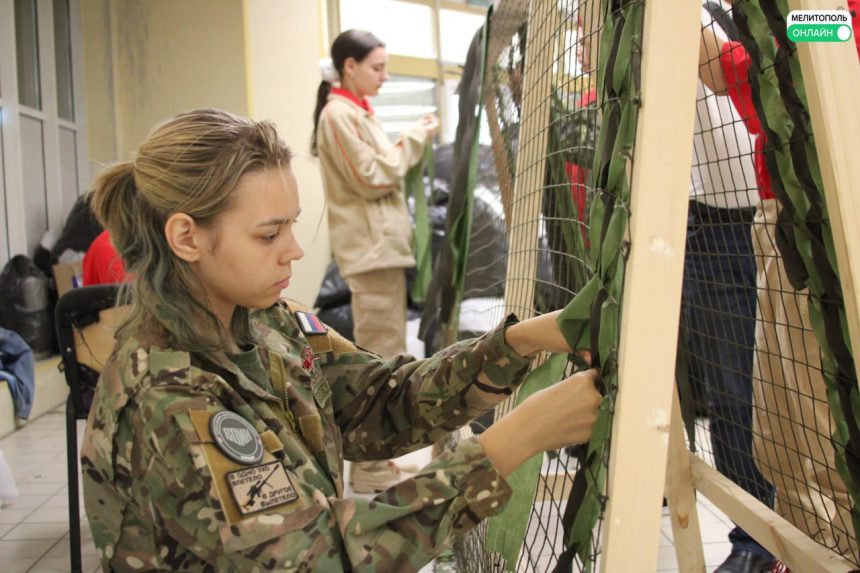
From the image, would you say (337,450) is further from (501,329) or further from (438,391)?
(501,329)

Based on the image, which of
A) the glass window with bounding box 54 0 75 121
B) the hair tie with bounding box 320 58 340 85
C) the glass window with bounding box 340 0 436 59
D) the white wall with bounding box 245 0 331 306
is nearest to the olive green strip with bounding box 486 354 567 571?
the hair tie with bounding box 320 58 340 85

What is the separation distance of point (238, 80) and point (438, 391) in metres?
4.16

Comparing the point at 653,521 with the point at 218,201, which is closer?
the point at 653,521

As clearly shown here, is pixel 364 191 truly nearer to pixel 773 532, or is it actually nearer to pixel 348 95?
pixel 348 95

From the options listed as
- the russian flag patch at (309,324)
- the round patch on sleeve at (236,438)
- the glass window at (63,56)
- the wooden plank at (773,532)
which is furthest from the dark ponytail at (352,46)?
the glass window at (63,56)

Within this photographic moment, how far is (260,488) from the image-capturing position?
89cm

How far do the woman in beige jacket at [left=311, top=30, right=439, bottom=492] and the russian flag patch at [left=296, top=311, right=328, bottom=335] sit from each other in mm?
1619

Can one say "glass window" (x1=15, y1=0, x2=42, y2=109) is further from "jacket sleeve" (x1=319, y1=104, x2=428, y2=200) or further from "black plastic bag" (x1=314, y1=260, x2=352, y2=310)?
"jacket sleeve" (x1=319, y1=104, x2=428, y2=200)

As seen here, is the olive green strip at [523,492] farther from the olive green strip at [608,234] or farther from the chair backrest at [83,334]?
the chair backrest at [83,334]

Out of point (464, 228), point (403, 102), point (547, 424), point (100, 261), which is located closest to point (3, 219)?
point (100, 261)

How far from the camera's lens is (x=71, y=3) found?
5.11m

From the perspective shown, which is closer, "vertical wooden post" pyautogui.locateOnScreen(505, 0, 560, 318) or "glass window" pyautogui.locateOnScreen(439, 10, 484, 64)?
"vertical wooden post" pyautogui.locateOnScreen(505, 0, 560, 318)

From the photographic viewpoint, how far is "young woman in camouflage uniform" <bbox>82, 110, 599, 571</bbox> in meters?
0.88

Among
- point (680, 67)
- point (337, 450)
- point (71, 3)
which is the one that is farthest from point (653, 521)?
point (71, 3)
